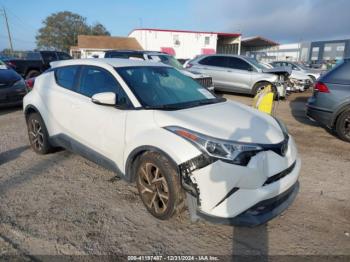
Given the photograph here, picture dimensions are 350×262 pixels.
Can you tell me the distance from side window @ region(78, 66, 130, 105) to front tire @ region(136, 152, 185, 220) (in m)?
0.78

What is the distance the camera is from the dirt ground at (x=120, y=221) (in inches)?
104

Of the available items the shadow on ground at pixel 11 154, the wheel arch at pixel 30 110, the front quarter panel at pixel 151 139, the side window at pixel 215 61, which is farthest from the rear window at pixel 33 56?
the front quarter panel at pixel 151 139

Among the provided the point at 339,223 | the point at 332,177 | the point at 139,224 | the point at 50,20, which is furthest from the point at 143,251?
the point at 50,20

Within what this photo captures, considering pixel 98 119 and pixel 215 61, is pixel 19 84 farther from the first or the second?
pixel 215 61

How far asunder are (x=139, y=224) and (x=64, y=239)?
74 cm

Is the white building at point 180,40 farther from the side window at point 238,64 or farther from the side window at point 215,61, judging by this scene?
the side window at point 238,64

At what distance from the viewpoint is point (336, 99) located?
19.1ft

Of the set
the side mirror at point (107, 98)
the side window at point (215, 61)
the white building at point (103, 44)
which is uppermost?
the white building at point (103, 44)

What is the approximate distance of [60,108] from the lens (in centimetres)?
412

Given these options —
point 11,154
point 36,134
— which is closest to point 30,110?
point 36,134

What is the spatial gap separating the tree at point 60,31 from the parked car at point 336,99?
74442 millimetres

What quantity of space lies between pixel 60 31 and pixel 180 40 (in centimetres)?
4618

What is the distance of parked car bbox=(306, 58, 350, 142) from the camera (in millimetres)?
5762

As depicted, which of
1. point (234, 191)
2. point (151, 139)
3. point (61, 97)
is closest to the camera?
point (234, 191)
